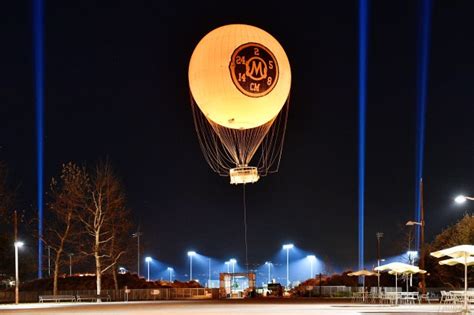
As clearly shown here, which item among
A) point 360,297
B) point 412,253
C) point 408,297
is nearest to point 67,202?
point 360,297

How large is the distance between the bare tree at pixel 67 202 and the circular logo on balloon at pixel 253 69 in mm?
30690

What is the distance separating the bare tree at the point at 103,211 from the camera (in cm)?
5562

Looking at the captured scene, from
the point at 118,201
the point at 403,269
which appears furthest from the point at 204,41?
the point at 118,201

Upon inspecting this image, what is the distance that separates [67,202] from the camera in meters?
55.8

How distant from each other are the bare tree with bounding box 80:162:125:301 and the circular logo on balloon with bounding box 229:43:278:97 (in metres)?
29.9

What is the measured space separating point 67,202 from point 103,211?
3.64 meters

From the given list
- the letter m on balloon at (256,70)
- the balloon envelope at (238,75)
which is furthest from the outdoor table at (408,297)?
the letter m on balloon at (256,70)

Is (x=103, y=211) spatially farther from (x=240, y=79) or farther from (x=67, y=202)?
(x=240, y=79)

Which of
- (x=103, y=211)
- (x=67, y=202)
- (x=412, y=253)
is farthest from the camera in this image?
(x=412, y=253)

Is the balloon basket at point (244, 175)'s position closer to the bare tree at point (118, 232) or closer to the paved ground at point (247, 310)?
the paved ground at point (247, 310)

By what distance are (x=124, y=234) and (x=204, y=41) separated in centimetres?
3465

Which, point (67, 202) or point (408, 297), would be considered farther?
point (67, 202)

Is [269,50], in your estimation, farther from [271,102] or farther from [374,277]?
[374,277]

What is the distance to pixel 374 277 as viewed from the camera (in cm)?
7381
